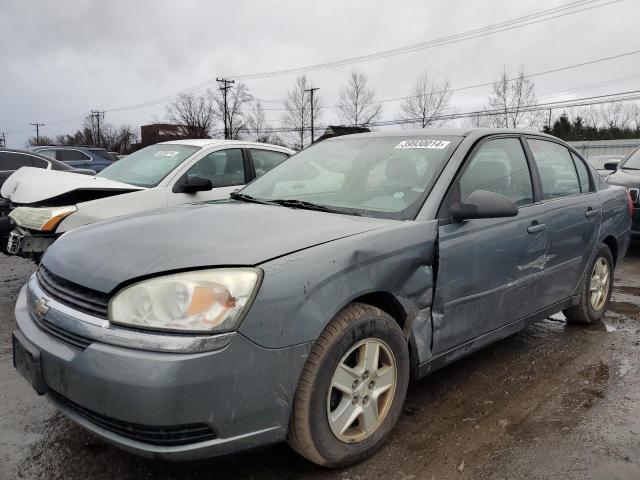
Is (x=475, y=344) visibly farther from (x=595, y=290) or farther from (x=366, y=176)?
(x=595, y=290)

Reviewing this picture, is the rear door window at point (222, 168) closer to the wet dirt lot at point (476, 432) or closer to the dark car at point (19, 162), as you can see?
the wet dirt lot at point (476, 432)

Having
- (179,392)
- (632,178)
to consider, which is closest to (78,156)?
(632,178)

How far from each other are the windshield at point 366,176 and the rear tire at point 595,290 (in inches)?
79.1

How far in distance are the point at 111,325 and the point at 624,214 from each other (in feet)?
15.0

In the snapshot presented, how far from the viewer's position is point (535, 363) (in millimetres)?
3748

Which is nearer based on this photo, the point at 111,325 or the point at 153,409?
the point at 153,409

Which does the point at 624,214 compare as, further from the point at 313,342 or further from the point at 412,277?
the point at 313,342

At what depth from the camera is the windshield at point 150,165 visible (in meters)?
5.70

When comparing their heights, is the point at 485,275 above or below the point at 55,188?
below

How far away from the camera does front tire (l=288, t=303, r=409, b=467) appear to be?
6.95ft

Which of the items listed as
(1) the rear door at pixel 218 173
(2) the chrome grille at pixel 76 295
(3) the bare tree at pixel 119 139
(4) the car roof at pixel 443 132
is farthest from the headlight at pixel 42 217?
(3) the bare tree at pixel 119 139

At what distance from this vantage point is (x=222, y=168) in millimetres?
6082

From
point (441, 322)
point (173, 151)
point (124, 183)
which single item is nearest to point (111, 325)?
point (441, 322)

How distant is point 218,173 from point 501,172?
11.7 feet
